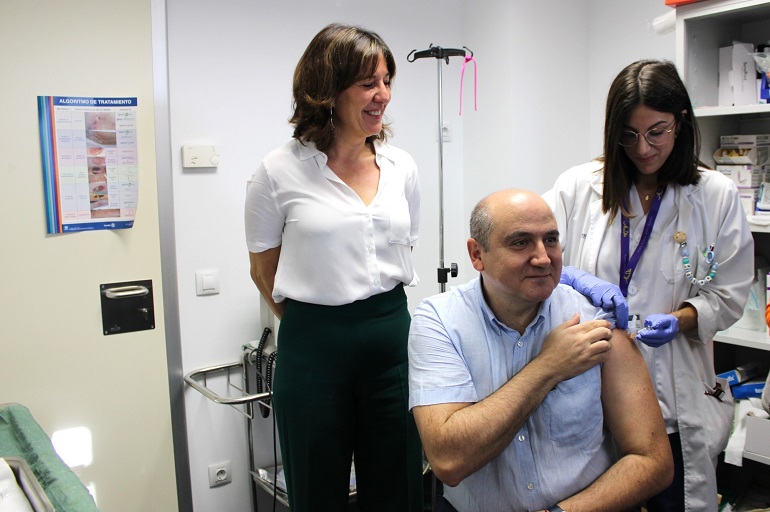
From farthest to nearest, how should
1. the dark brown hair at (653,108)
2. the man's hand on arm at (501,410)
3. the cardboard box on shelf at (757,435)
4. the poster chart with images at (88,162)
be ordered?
the poster chart with images at (88,162) < the cardboard box on shelf at (757,435) < the dark brown hair at (653,108) < the man's hand on arm at (501,410)

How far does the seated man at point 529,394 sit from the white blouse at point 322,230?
33cm

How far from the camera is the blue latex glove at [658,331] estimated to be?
1.48m

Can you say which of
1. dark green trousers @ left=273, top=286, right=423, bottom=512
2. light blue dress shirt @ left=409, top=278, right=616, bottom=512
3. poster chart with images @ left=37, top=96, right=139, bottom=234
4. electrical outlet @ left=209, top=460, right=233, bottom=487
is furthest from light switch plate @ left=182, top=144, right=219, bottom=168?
light blue dress shirt @ left=409, top=278, right=616, bottom=512

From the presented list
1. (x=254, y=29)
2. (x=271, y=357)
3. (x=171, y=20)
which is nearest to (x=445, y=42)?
(x=254, y=29)

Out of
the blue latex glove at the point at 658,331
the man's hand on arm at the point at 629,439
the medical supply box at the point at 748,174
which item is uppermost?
the medical supply box at the point at 748,174

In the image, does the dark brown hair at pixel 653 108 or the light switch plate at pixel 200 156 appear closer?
the dark brown hair at pixel 653 108

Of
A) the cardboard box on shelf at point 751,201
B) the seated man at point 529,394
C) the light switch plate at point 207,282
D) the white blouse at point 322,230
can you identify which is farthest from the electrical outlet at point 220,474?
the cardboard box on shelf at point 751,201

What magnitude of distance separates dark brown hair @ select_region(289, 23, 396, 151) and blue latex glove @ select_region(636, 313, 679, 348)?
919mm

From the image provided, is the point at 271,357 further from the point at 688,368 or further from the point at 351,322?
the point at 688,368

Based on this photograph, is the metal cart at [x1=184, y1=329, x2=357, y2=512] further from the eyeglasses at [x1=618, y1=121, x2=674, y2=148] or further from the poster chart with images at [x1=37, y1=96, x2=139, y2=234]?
the eyeglasses at [x1=618, y1=121, x2=674, y2=148]

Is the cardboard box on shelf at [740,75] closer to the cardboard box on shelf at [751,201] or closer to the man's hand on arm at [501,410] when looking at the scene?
the cardboard box on shelf at [751,201]

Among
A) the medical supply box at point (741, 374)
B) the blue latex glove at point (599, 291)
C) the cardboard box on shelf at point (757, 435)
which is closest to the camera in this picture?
the blue latex glove at point (599, 291)

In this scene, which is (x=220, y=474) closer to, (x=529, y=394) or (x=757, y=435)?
(x=529, y=394)

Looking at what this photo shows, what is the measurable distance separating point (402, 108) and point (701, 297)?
1689mm
